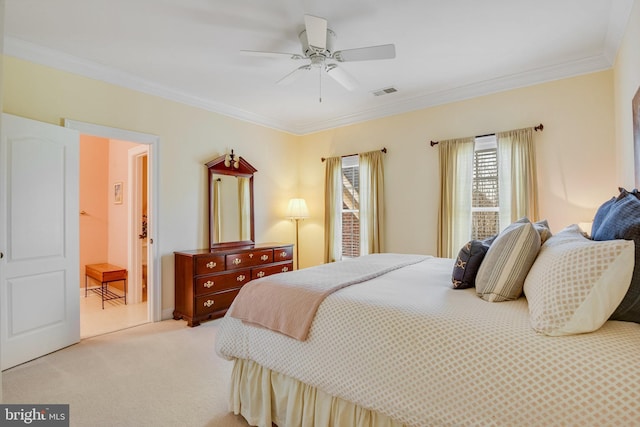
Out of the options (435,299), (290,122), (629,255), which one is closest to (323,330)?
(435,299)

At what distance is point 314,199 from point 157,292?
2.75m

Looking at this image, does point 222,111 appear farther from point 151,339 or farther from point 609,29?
point 609,29

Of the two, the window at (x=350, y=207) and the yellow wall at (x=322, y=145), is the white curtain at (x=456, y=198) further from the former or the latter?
the window at (x=350, y=207)

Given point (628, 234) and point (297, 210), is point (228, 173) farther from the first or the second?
point (628, 234)

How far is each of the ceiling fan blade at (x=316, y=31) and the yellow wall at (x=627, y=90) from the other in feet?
6.96

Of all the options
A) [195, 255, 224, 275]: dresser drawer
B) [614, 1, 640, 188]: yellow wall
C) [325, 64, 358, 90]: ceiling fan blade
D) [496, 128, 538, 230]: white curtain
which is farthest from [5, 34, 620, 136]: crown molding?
[195, 255, 224, 275]: dresser drawer

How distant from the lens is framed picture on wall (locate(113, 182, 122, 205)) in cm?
507

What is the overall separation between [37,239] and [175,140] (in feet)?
5.76

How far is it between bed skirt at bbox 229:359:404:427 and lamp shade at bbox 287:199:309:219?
10.8 feet

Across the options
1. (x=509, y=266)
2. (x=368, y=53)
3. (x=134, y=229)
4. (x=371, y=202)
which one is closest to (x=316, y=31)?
(x=368, y=53)

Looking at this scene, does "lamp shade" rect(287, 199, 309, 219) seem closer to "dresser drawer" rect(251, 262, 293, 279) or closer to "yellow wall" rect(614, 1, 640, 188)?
"dresser drawer" rect(251, 262, 293, 279)

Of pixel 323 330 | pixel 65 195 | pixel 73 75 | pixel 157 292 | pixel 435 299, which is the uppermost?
pixel 73 75

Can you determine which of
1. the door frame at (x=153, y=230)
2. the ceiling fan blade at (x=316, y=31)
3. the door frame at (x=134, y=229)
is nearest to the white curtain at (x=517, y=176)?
the ceiling fan blade at (x=316, y=31)

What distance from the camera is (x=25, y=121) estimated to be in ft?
8.68
